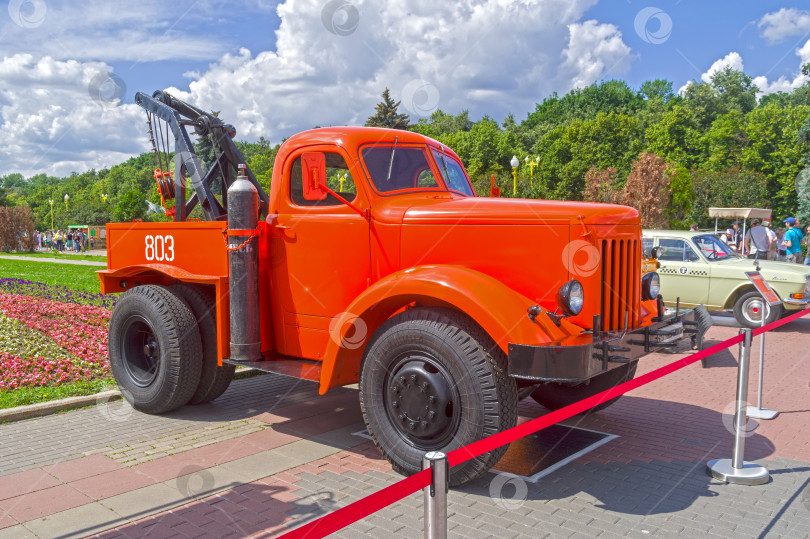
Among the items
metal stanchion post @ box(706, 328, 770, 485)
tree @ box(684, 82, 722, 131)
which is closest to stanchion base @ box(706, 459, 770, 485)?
metal stanchion post @ box(706, 328, 770, 485)

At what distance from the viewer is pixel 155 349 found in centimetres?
584

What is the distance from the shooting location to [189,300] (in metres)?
5.72

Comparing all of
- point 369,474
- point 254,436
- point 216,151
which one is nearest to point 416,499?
point 369,474

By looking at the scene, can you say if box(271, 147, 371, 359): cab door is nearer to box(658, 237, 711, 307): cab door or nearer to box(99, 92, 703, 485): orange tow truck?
box(99, 92, 703, 485): orange tow truck

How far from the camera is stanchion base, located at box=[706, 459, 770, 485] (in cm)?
428

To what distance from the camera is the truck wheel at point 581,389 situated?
535cm

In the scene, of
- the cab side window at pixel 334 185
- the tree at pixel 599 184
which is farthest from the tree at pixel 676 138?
the cab side window at pixel 334 185

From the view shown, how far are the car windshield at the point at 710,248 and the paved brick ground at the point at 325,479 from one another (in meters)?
6.01

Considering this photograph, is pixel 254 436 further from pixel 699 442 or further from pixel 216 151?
pixel 699 442

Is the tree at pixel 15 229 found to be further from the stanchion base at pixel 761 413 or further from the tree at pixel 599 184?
the stanchion base at pixel 761 413

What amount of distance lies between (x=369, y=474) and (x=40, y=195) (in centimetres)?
11343

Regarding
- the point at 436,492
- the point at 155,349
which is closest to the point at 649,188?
the point at 155,349

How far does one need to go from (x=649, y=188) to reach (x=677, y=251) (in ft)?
79.9

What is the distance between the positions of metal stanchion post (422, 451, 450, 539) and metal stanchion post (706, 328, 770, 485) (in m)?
3.05
